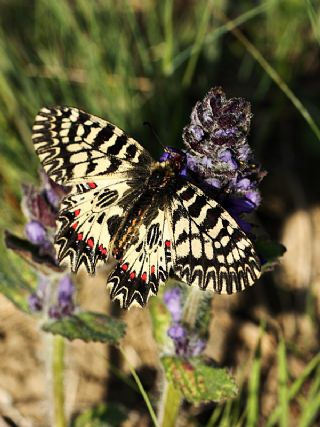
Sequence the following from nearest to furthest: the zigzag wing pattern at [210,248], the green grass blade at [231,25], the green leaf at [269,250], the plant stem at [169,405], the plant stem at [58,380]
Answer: the zigzag wing pattern at [210,248] → the green leaf at [269,250] → the plant stem at [169,405] → the plant stem at [58,380] → the green grass blade at [231,25]

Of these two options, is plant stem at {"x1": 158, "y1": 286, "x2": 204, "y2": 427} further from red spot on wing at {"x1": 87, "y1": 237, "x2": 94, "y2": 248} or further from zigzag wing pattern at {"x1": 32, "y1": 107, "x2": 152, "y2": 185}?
zigzag wing pattern at {"x1": 32, "y1": 107, "x2": 152, "y2": 185}

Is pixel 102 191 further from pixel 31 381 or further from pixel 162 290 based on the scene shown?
pixel 31 381

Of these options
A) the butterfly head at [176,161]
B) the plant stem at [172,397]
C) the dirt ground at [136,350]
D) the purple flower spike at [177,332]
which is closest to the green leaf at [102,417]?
the dirt ground at [136,350]

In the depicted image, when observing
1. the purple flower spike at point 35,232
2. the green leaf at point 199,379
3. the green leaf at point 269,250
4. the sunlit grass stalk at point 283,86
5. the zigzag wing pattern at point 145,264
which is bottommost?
the green leaf at point 199,379

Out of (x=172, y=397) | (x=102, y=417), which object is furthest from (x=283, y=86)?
(x=102, y=417)

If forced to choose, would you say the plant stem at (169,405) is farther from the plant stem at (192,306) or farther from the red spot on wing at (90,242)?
the red spot on wing at (90,242)

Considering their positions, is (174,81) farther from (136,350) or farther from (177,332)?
(177,332)

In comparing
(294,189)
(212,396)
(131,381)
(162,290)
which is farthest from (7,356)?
(294,189)
